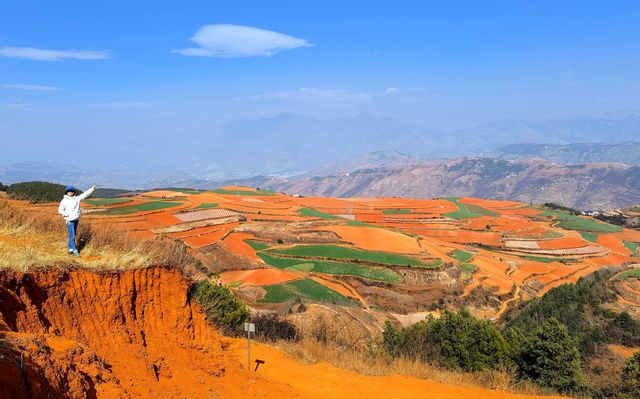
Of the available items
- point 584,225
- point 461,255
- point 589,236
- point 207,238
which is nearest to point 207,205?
point 207,238

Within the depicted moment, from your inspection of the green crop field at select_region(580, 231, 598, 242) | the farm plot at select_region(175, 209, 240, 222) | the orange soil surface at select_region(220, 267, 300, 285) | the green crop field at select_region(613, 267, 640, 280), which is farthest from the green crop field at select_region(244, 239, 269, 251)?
the green crop field at select_region(580, 231, 598, 242)

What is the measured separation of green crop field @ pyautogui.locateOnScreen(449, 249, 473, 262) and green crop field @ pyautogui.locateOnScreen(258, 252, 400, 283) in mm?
14027

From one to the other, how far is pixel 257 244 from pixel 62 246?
42.6m

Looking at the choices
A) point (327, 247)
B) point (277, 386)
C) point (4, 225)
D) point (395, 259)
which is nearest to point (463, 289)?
point (395, 259)

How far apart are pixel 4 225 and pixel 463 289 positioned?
41.5m

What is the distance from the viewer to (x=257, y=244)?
51.3m

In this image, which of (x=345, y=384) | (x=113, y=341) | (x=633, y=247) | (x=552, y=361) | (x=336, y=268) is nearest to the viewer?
(x=113, y=341)

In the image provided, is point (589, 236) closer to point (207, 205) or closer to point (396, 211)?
point (396, 211)

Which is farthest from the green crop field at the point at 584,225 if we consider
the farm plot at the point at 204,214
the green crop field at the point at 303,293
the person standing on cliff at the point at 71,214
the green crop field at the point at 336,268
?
the person standing on cliff at the point at 71,214

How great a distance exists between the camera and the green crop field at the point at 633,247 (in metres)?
68.9

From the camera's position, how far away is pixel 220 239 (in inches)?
1912

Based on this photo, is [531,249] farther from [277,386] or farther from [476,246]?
[277,386]

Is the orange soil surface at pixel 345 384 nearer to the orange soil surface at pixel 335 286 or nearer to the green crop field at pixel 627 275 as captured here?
the orange soil surface at pixel 335 286

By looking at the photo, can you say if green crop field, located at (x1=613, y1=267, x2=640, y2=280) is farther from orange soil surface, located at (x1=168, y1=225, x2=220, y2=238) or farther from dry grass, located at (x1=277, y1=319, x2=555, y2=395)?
orange soil surface, located at (x1=168, y1=225, x2=220, y2=238)
